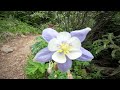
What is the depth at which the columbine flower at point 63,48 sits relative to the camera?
2.96 feet

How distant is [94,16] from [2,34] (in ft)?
1.61

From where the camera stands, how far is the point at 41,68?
1.50 meters

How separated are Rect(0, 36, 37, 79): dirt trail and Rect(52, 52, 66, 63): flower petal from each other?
577 millimetres

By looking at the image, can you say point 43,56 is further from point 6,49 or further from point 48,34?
point 6,49

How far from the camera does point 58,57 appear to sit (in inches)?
34.9

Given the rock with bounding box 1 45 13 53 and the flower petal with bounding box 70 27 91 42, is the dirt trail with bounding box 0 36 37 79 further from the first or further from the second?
the flower petal with bounding box 70 27 91 42

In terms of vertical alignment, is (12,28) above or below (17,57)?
above

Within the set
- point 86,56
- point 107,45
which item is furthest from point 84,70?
point 86,56

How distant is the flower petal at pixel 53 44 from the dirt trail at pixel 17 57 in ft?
1.88

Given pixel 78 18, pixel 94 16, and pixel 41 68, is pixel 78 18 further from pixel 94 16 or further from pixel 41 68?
pixel 41 68

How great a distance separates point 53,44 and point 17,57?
2.09 feet

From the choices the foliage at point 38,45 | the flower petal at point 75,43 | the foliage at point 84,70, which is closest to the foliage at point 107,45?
the foliage at point 84,70
